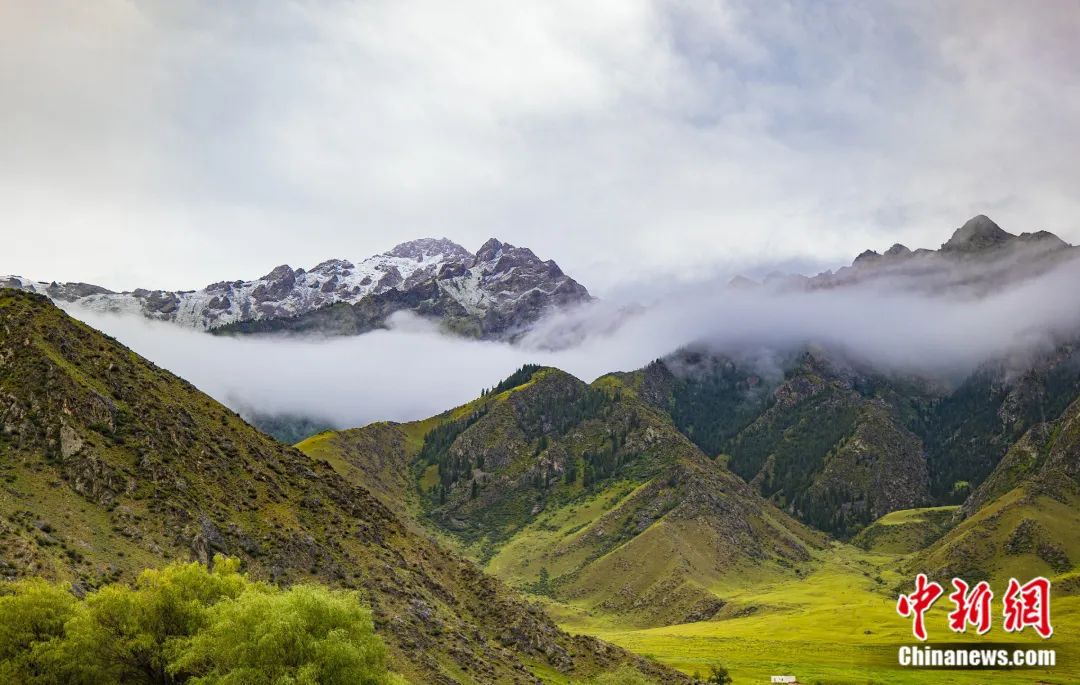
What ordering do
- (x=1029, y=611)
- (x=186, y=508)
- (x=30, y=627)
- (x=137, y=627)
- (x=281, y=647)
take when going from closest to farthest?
(x=281, y=647), (x=30, y=627), (x=137, y=627), (x=186, y=508), (x=1029, y=611)

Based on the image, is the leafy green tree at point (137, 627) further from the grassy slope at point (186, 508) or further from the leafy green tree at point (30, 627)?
the grassy slope at point (186, 508)

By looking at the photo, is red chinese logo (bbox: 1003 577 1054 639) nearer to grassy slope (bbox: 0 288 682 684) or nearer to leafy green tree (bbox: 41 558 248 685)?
grassy slope (bbox: 0 288 682 684)

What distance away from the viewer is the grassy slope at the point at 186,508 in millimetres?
82062

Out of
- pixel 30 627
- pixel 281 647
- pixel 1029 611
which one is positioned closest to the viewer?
pixel 281 647

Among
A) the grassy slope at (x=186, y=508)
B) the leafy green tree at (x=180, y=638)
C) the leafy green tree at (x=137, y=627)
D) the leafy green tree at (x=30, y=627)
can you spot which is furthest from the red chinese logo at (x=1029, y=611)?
the leafy green tree at (x=30, y=627)

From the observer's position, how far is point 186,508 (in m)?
92.6

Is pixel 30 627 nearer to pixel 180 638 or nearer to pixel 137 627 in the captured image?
pixel 137 627

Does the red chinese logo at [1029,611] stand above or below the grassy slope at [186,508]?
below

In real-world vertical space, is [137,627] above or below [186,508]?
below

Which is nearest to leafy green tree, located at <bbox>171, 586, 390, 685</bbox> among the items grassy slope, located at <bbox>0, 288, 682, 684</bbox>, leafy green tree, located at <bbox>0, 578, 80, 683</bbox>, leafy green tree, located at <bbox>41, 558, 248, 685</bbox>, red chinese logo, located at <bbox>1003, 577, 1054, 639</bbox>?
leafy green tree, located at <bbox>41, 558, 248, 685</bbox>

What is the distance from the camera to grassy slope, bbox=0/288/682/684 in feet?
269

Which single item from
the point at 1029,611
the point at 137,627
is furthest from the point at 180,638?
the point at 1029,611

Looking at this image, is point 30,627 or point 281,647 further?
point 30,627

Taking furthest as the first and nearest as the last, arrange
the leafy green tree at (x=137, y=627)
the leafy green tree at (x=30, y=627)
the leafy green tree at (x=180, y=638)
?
the leafy green tree at (x=137, y=627) → the leafy green tree at (x=180, y=638) → the leafy green tree at (x=30, y=627)
